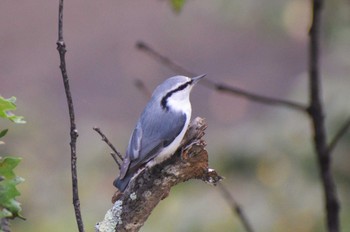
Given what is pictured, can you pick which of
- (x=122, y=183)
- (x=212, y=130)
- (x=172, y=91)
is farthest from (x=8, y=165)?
(x=212, y=130)

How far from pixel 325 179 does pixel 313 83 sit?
0.47 feet

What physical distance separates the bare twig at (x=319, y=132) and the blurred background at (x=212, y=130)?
126cm

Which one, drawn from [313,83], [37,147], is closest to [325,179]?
[313,83]

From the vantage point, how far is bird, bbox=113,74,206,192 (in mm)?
1575

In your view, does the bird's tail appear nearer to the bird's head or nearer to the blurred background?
the bird's head

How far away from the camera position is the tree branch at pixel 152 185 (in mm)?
1205

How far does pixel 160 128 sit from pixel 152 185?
23.8 inches

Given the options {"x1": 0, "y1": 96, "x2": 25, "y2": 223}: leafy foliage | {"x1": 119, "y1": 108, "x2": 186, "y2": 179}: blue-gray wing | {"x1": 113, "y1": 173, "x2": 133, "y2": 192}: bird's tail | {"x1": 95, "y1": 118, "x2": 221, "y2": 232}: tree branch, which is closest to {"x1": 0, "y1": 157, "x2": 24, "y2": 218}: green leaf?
{"x1": 0, "y1": 96, "x2": 25, "y2": 223}: leafy foliage

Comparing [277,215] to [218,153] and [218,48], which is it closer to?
[218,153]

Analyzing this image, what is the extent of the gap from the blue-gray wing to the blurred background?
856 mm

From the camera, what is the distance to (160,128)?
1845mm

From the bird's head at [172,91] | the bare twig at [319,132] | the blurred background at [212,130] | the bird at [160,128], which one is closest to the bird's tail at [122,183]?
the bird at [160,128]

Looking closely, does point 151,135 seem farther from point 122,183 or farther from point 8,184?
point 8,184

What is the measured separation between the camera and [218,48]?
8.05 m
